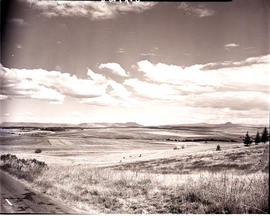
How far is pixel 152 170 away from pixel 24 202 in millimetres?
5547

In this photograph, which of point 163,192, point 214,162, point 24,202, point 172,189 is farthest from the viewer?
point 214,162

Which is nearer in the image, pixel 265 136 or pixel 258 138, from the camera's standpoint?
pixel 265 136

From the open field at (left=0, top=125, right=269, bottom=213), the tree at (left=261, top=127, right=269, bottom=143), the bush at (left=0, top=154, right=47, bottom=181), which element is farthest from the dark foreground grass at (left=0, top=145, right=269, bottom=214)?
the bush at (left=0, top=154, right=47, bottom=181)

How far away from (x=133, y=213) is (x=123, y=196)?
104 centimetres

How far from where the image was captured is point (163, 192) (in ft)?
30.5

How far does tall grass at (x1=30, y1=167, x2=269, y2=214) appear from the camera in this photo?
798 centimetres

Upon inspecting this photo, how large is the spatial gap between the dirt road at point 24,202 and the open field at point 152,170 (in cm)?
50

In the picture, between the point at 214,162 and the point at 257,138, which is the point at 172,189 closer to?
the point at 214,162

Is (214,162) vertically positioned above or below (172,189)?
above

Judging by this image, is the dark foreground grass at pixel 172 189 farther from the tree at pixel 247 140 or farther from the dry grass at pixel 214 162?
the tree at pixel 247 140

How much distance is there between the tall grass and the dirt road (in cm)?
51

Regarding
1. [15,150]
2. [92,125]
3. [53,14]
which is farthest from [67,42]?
[15,150]

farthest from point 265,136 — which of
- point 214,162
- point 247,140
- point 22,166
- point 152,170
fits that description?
point 22,166

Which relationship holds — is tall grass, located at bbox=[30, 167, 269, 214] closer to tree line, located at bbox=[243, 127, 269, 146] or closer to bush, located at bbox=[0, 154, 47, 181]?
bush, located at bbox=[0, 154, 47, 181]
